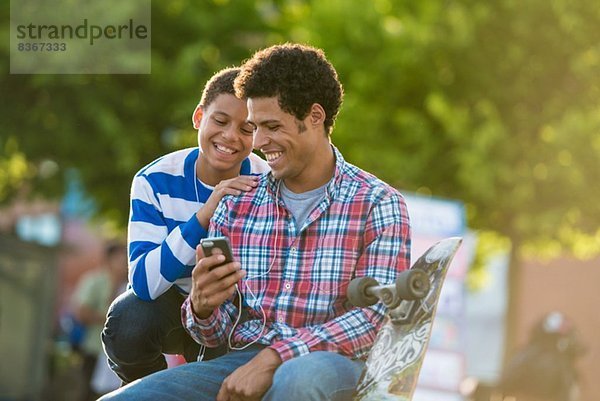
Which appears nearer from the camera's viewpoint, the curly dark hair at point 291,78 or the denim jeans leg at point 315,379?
the denim jeans leg at point 315,379

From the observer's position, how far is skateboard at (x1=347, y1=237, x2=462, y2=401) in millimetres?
3729

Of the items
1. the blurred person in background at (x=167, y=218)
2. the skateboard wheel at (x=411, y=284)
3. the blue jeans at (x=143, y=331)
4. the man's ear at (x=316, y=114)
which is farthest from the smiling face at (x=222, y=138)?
the skateboard wheel at (x=411, y=284)

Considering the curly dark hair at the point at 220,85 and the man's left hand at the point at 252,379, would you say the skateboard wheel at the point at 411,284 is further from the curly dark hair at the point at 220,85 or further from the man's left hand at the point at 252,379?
the curly dark hair at the point at 220,85

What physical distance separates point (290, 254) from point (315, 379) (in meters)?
0.51

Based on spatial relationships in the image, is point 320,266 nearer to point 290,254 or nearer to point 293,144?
point 290,254

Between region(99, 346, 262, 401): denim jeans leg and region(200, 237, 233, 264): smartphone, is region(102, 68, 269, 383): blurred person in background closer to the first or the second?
region(99, 346, 262, 401): denim jeans leg

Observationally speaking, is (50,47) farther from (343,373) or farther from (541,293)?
(541,293)

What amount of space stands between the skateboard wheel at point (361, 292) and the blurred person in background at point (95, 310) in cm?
873

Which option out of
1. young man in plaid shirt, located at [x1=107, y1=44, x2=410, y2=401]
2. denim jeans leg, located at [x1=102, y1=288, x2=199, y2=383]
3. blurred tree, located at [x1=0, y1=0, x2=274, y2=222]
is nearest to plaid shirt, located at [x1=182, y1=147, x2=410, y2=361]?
young man in plaid shirt, located at [x1=107, y1=44, x2=410, y2=401]

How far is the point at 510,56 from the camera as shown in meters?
16.7

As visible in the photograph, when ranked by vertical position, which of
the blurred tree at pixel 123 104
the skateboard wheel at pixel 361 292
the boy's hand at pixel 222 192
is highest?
the blurred tree at pixel 123 104

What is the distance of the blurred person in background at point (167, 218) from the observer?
4543mm

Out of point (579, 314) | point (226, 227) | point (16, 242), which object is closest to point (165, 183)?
point (226, 227)

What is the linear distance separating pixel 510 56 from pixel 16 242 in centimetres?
633
